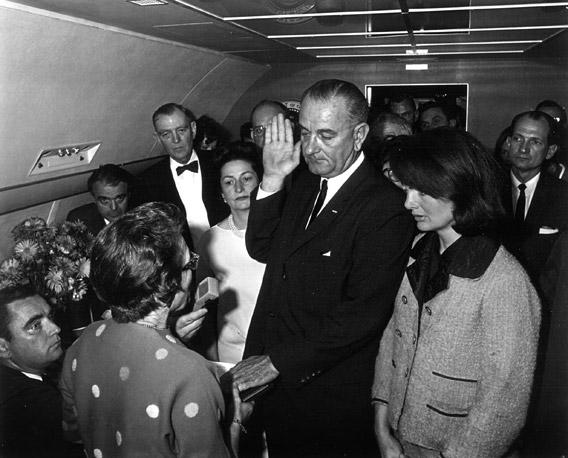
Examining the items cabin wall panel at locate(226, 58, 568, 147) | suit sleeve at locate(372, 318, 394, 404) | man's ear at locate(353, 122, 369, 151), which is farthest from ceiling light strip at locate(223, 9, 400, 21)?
cabin wall panel at locate(226, 58, 568, 147)

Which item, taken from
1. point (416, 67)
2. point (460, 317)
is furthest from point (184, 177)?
point (416, 67)

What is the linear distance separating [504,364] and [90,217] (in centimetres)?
343

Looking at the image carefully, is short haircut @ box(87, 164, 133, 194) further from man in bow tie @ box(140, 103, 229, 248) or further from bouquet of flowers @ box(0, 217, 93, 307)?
bouquet of flowers @ box(0, 217, 93, 307)

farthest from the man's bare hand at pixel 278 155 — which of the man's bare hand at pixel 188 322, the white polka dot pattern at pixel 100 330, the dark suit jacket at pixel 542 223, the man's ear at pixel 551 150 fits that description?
the man's ear at pixel 551 150

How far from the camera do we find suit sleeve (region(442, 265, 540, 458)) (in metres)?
1.84

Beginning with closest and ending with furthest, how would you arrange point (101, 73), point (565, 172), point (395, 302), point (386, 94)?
point (395, 302) < point (101, 73) < point (565, 172) < point (386, 94)

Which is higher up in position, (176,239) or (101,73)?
(101,73)

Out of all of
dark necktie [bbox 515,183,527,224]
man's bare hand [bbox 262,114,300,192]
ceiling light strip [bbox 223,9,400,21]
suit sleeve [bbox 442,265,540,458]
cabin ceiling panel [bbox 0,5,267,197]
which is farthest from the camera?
dark necktie [bbox 515,183,527,224]

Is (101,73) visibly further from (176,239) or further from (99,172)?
(176,239)

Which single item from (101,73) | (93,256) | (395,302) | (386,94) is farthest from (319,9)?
(386,94)

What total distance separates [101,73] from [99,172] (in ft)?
2.54

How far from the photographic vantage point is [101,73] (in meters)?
3.78

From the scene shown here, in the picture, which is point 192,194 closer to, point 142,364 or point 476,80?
point 142,364

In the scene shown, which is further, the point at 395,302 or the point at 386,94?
the point at 386,94
